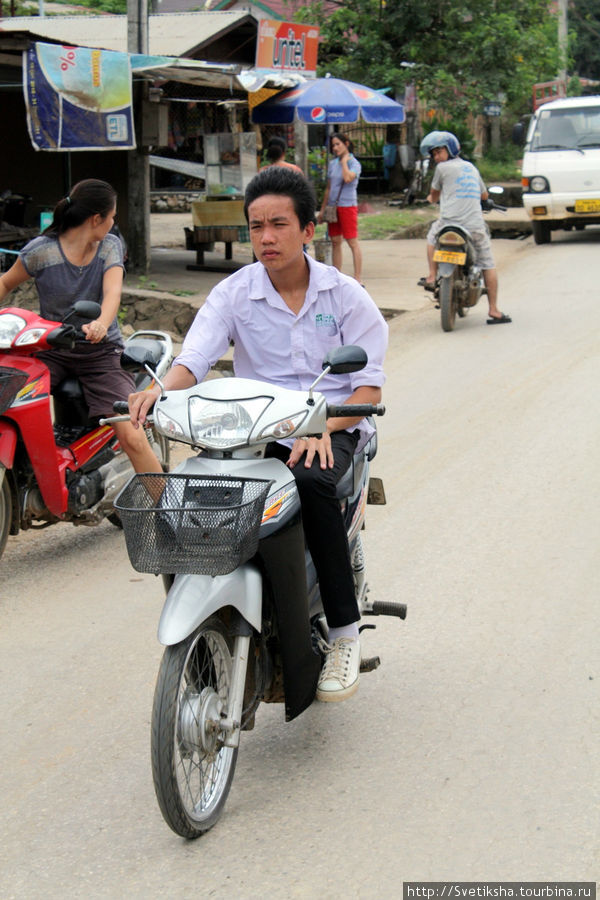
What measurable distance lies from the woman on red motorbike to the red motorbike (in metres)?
0.10

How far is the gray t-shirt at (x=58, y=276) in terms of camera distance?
5.63 m

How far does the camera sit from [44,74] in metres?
10.9

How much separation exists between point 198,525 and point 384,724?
4.39 feet

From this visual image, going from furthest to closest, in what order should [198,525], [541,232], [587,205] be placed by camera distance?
[541,232] → [587,205] → [198,525]

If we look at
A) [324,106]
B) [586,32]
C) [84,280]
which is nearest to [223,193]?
[324,106]

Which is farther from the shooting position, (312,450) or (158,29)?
(158,29)

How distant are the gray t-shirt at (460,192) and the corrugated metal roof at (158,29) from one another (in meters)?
7.94

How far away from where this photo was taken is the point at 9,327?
5.19 m

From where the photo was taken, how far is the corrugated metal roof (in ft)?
60.2

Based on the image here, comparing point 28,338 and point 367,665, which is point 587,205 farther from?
point 367,665

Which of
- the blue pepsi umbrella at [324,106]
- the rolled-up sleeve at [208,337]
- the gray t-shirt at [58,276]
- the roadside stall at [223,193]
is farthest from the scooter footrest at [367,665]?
the blue pepsi umbrella at [324,106]

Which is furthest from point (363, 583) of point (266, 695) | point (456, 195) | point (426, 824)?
point (456, 195)

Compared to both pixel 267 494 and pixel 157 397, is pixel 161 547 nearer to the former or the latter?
pixel 267 494

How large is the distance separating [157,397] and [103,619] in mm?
1867
